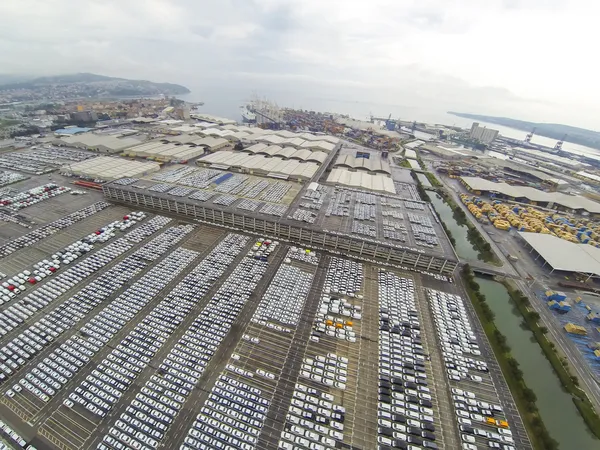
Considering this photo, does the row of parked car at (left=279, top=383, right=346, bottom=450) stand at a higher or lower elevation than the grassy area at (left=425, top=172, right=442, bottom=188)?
lower

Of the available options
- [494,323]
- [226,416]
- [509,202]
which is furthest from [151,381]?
[509,202]

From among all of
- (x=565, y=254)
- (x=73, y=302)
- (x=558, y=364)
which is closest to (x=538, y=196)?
(x=565, y=254)

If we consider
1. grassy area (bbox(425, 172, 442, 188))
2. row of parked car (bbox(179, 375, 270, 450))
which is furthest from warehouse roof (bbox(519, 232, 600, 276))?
row of parked car (bbox(179, 375, 270, 450))

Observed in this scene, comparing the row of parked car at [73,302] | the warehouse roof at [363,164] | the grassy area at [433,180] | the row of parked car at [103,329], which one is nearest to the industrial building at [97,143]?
the row of parked car at [73,302]

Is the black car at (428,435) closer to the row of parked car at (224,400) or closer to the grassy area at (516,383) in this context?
the grassy area at (516,383)

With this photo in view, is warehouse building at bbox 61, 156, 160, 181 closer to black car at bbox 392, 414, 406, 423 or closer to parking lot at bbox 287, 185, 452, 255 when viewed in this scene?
parking lot at bbox 287, 185, 452, 255

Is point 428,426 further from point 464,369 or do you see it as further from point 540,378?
point 540,378
